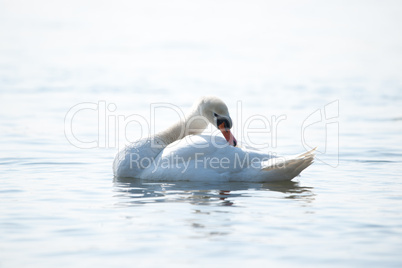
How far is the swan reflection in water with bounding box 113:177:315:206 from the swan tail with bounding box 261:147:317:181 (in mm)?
175

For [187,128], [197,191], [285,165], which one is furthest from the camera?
[187,128]

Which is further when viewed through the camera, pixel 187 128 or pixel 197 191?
pixel 187 128

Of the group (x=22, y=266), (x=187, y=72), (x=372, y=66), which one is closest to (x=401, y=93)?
(x=372, y=66)

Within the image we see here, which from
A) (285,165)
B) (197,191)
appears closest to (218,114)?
(285,165)

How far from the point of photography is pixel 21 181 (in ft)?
32.1

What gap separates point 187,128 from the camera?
34.6 ft

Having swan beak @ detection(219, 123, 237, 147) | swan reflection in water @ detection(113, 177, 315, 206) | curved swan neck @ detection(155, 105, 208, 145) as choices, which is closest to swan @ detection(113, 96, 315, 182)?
swan beak @ detection(219, 123, 237, 147)

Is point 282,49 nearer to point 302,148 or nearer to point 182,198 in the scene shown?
point 302,148

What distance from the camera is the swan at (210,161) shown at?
30.9 ft

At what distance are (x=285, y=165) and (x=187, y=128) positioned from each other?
Result: 192 centimetres

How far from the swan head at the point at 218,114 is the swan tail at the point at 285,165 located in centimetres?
76

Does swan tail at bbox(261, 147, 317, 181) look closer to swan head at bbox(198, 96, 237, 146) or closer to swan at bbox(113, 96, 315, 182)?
swan at bbox(113, 96, 315, 182)

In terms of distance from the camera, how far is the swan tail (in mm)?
9242

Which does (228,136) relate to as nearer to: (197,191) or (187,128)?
(187,128)
